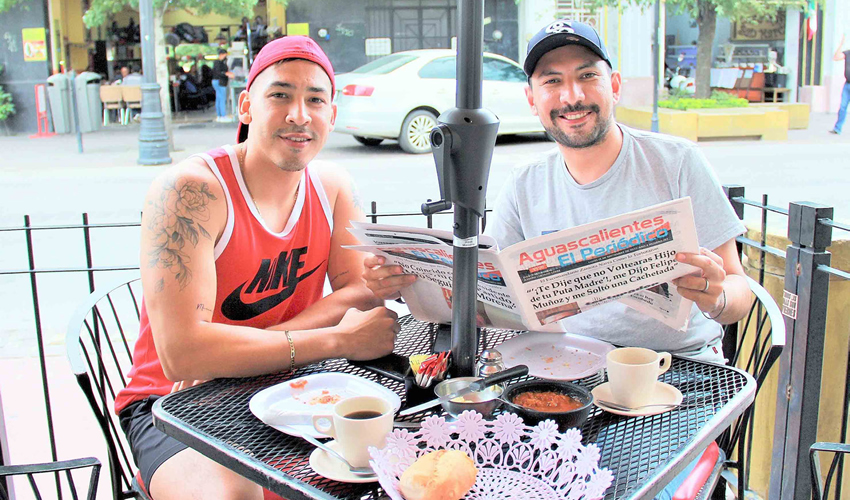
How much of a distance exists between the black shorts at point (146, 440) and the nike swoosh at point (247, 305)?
31 centimetres

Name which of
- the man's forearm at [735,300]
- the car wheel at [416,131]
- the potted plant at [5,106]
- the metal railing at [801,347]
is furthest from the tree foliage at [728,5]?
the man's forearm at [735,300]

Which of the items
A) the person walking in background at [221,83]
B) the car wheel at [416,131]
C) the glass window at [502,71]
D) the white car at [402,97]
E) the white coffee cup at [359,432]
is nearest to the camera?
the white coffee cup at [359,432]

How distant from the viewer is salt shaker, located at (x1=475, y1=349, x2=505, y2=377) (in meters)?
1.72

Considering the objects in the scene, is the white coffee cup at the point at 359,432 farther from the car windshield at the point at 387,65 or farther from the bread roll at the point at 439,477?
the car windshield at the point at 387,65

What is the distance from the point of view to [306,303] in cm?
238

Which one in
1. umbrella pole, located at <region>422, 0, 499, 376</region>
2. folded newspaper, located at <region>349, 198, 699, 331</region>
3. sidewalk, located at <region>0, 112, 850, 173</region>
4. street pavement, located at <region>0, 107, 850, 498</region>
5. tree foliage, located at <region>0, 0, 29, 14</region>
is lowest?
street pavement, located at <region>0, 107, 850, 498</region>

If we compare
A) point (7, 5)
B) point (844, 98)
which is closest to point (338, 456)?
point (844, 98)

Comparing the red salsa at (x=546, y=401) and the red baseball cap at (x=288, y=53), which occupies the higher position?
the red baseball cap at (x=288, y=53)

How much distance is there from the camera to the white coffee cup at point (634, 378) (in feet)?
5.06

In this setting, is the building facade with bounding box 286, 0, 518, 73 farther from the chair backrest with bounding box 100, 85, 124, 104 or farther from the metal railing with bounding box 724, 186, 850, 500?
the metal railing with bounding box 724, 186, 850, 500

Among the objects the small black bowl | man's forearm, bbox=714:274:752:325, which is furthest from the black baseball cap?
the small black bowl

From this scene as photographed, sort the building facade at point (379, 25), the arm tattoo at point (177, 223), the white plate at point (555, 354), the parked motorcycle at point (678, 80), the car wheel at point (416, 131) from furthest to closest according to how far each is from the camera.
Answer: the building facade at point (379, 25) < the parked motorcycle at point (678, 80) < the car wheel at point (416, 131) < the arm tattoo at point (177, 223) < the white plate at point (555, 354)

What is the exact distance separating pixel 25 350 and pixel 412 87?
848cm

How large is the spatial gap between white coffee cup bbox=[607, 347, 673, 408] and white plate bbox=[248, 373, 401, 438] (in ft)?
1.49
